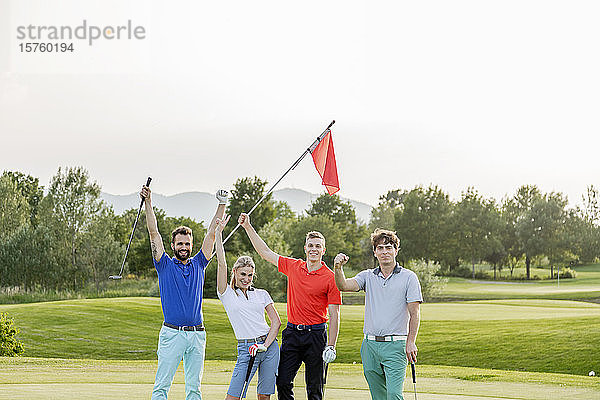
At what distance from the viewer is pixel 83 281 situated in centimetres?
4559

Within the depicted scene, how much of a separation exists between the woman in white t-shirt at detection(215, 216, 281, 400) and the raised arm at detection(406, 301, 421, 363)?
46.4 inches

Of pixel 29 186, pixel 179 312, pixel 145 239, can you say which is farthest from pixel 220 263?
pixel 29 186

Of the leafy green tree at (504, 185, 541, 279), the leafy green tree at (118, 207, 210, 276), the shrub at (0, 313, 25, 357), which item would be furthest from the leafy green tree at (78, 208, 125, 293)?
the leafy green tree at (504, 185, 541, 279)

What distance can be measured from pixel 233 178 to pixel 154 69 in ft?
35.3

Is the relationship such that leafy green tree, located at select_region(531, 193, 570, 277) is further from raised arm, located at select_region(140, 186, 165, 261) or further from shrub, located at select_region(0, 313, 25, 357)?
raised arm, located at select_region(140, 186, 165, 261)

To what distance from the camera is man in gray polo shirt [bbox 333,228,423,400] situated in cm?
605

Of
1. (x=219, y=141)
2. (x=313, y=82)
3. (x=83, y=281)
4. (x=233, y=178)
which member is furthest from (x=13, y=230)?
(x=219, y=141)

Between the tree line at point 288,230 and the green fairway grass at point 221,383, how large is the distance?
24.0 meters

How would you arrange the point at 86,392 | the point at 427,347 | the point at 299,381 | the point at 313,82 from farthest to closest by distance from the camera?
the point at 313,82 < the point at 427,347 < the point at 299,381 < the point at 86,392

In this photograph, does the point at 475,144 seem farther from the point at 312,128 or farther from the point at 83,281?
the point at 83,281

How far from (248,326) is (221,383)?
218 inches

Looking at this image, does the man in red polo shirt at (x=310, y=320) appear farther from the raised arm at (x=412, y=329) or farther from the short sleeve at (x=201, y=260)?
the short sleeve at (x=201, y=260)

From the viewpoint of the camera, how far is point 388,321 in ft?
20.0

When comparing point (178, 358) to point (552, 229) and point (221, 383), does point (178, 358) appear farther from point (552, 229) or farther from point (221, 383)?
point (552, 229)
